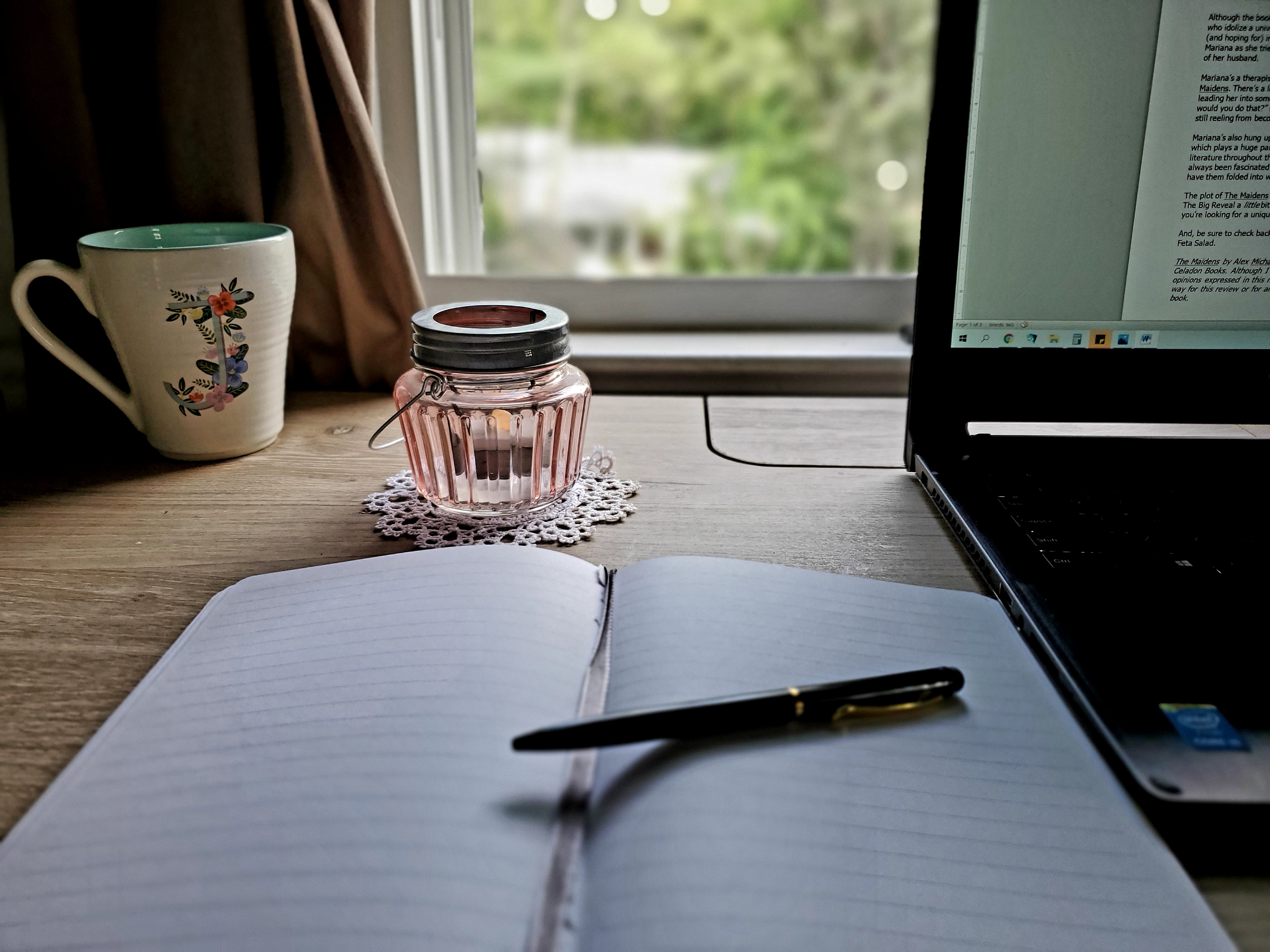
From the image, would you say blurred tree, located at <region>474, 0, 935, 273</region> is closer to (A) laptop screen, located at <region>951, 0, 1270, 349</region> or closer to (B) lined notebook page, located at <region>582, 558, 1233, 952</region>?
(A) laptop screen, located at <region>951, 0, 1270, 349</region>

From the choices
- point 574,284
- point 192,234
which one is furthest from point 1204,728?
point 574,284

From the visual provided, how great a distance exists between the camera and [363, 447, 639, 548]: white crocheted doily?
0.59 metres

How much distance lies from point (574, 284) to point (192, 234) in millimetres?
462

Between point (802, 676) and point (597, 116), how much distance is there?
93cm

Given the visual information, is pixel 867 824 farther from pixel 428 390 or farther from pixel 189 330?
pixel 189 330

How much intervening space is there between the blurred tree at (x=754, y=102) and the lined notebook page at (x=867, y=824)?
844 mm

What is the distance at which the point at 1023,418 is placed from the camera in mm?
645

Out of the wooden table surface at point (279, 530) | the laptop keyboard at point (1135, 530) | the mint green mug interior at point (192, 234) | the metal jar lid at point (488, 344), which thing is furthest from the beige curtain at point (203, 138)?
the laptop keyboard at point (1135, 530)

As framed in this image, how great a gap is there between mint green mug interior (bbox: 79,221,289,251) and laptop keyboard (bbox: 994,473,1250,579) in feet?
1.88

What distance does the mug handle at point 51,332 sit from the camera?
26.5 inches

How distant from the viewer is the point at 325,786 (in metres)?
0.35

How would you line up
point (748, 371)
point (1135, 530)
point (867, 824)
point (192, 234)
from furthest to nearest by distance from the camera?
point (748, 371) → point (192, 234) → point (1135, 530) → point (867, 824)

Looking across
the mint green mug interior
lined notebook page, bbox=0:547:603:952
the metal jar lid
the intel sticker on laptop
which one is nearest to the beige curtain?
the mint green mug interior

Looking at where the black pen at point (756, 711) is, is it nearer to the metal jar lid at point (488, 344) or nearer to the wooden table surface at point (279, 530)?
the wooden table surface at point (279, 530)
